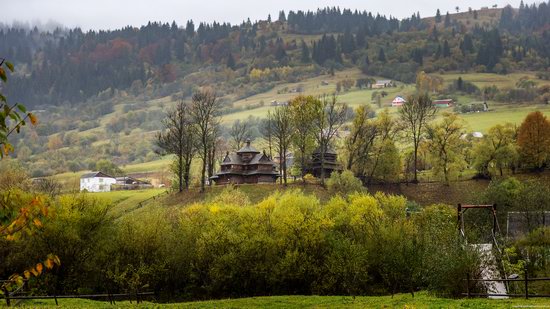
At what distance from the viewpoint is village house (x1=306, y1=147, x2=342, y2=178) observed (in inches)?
3986

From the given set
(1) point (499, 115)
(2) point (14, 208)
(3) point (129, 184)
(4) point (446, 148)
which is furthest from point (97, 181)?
(2) point (14, 208)

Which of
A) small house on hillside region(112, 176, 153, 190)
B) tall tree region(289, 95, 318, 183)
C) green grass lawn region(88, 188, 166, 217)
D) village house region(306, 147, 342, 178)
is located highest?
tall tree region(289, 95, 318, 183)

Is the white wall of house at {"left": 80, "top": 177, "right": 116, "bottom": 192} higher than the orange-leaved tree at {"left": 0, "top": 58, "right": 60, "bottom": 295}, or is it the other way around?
the orange-leaved tree at {"left": 0, "top": 58, "right": 60, "bottom": 295}

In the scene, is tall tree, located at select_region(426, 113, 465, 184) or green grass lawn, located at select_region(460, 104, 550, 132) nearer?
tall tree, located at select_region(426, 113, 465, 184)

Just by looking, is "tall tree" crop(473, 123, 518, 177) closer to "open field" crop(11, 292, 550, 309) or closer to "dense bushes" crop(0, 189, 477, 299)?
"dense bushes" crop(0, 189, 477, 299)

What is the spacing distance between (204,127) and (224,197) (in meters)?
21.4

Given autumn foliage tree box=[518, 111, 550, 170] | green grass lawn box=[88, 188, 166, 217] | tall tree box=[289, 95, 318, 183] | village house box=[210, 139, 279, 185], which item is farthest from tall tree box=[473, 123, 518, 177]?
green grass lawn box=[88, 188, 166, 217]

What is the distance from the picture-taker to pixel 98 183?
142 metres

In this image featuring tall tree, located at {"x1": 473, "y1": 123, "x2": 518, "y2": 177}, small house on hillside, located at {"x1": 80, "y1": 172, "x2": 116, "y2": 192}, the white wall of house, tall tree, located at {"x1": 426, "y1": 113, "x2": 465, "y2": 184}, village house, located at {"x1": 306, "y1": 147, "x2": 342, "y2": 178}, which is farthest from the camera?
small house on hillside, located at {"x1": 80, "y1": 172, "x2": 116, "y2": 192}

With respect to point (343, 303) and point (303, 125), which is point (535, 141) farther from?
point (343, 303)

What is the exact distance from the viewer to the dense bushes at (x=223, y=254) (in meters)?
51.5

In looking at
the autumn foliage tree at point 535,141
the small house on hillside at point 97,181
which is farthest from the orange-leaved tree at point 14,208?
the small house on hillside at point 97,181

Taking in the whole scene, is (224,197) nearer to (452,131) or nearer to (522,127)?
(452,131)

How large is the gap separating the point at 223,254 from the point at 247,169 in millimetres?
43263
